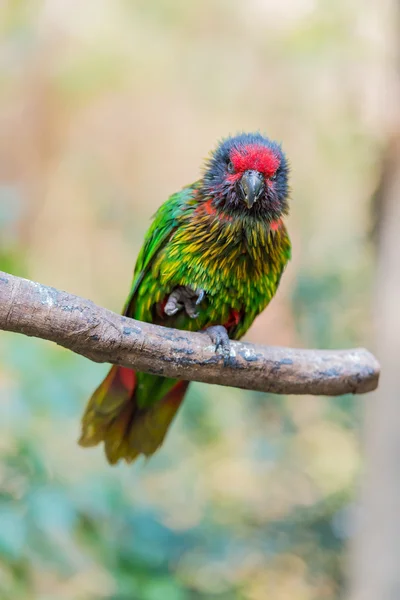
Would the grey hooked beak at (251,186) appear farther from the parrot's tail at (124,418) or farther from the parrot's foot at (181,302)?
the parrot's tail at (124,418)

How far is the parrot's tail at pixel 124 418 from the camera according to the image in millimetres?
2766

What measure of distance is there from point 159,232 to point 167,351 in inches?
29.6

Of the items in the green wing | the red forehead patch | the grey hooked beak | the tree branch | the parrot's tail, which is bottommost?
the parrot's tail

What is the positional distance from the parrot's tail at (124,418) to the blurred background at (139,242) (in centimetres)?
28

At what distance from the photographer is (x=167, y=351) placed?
226 cm

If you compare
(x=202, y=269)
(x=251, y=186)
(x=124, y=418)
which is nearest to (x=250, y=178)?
(x=251, y=186)

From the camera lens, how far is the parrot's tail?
2766 mm

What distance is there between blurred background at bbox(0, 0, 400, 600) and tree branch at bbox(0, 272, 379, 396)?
793mm

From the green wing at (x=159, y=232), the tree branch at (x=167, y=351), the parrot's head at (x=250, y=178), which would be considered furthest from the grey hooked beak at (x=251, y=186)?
the tree branch at (x=167, y=351)

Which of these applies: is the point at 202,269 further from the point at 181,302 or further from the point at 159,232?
the point at 159,232

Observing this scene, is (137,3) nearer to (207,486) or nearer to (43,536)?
(207,486)

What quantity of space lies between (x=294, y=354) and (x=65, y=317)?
94cm

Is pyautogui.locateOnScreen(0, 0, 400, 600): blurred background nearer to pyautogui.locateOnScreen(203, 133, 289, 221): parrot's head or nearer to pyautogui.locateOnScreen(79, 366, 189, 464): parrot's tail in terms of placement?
pyautogui.locateOnScreen(79, 366, 189, 464): parrot's tail

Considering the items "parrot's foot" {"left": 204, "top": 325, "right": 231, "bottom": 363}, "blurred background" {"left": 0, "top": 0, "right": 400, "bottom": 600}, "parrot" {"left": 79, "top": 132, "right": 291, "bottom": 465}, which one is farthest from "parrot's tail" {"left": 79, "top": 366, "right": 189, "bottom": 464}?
"parrot's foot" {"left": 204, "top": 325, "right": 231, "bottom": 363}
